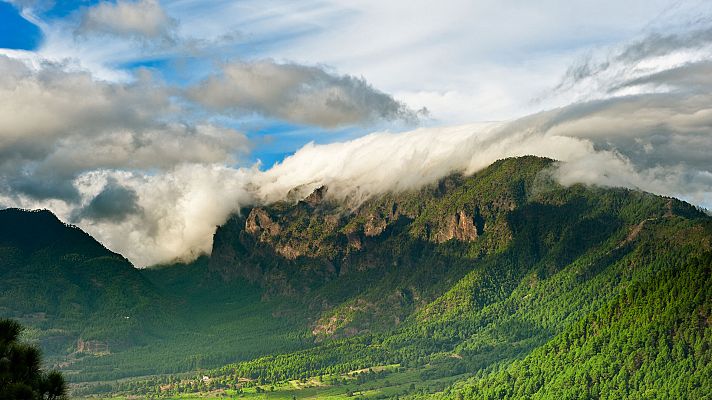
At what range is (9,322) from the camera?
165 ft

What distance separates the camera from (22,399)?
50.2 meters

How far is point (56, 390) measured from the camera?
52.1 m

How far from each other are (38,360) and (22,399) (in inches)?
99.9

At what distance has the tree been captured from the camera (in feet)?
164

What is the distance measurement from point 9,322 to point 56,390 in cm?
537

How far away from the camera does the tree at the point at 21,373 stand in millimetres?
50125

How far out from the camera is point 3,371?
50938mm

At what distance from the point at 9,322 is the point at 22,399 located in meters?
4.79

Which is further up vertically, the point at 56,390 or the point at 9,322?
the point at 9,322

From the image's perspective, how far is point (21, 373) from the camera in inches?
2026

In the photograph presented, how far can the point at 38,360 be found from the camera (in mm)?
51500

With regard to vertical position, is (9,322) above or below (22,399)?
above

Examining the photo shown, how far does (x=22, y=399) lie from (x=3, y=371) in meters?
2.26
